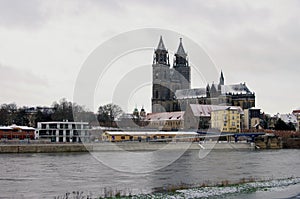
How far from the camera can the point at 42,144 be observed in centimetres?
5416

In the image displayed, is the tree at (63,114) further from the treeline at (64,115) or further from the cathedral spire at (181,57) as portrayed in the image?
the cathedral spire at (181,57)

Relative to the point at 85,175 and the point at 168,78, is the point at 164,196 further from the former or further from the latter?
the point at 168,78

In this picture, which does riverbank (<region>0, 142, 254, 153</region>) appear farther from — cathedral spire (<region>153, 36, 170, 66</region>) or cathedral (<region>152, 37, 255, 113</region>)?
cathedral spire (<region>153, 36, 170, 66</region>)

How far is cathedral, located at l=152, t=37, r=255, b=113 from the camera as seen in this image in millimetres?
115000

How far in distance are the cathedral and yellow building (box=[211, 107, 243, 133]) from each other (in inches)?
662

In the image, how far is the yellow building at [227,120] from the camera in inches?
3655

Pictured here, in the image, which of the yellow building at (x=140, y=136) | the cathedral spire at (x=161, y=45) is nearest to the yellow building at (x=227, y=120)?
the yellow building at (x=140, y=136)

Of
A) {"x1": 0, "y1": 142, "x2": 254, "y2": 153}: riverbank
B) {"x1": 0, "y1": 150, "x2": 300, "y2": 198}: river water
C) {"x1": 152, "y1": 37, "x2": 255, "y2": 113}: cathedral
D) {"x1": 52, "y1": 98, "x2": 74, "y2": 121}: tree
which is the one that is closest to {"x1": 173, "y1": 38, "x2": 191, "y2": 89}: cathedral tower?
{"x1": 152, "y1": 37, "x2": 255, "y2": 113}: cathedral

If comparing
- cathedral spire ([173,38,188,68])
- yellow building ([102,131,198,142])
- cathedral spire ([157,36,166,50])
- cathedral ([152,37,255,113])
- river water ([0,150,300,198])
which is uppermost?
cathedral spire ([157,36,166,50])

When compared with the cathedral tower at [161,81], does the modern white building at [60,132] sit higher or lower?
lower

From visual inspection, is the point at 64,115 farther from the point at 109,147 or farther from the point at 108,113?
the point at 109,147

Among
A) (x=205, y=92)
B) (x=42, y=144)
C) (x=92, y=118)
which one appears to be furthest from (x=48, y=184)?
(x=205, y=92)

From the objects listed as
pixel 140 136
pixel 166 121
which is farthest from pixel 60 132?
pixel 166 121

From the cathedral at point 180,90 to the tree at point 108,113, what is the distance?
22397mm
